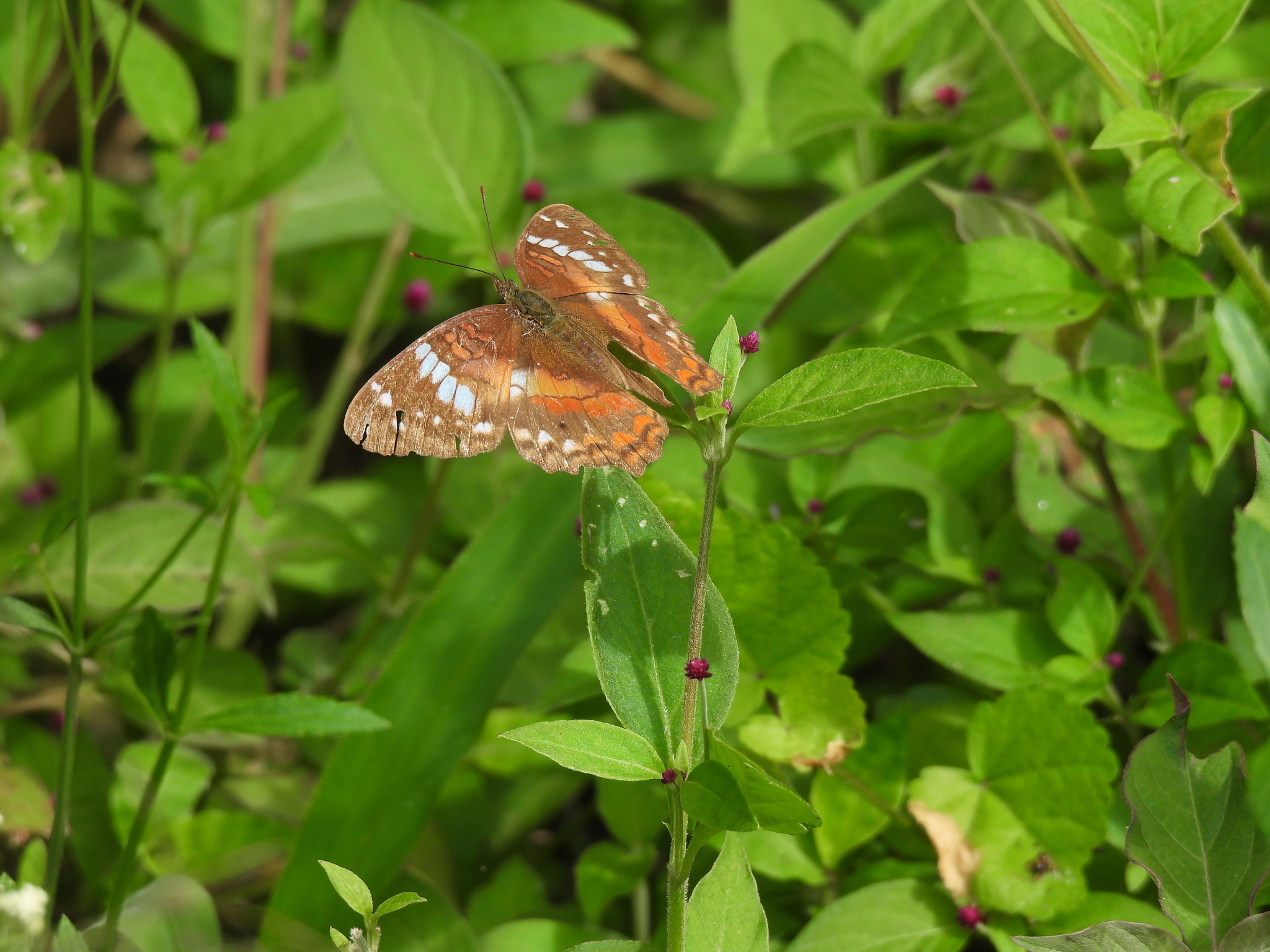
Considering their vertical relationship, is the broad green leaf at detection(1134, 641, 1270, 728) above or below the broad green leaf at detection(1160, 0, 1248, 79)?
below

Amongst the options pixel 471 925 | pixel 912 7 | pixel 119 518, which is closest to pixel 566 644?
pixel 471 925

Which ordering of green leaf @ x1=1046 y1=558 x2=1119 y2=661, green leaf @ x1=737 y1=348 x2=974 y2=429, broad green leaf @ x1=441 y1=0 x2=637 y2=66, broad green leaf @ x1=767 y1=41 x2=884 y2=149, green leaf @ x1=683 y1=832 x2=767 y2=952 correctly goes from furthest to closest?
1. broad green leaf @ x1=441 y1=0 x2=637 y2=66
2. broad green leaf @ x1=767 y1=41 x2=884 y2=149
3. green leaf @ x1=1046 y1=558 x2=1119 y2=661
4. green leaf @ x1=683 y1=832 x2=767 y2=952
5. green leaf @ x1=737 y1=348 x2=974 y2=429

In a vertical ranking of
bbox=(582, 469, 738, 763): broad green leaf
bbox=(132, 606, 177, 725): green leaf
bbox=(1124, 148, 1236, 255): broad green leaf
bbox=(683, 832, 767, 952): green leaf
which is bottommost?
bbox=(683, 832, 767, 952): green leaf

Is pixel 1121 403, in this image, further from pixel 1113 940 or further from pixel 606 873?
pixel 606 873

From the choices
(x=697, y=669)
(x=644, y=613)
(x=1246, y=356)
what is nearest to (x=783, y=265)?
(x=1246, y=356)

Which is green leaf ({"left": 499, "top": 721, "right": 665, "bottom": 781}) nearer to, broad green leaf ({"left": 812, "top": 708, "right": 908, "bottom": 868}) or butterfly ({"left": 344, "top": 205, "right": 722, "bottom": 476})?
butterfly ({"left": 344, "top": 205, "right": 722, "bottom": 476})

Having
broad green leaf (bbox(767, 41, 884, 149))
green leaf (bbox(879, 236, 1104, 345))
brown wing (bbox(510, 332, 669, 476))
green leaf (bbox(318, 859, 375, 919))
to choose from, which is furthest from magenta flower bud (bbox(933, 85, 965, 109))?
green leaf (bbox(318, 859, 375, 919))

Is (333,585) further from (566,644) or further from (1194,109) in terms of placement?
(1194,109)
